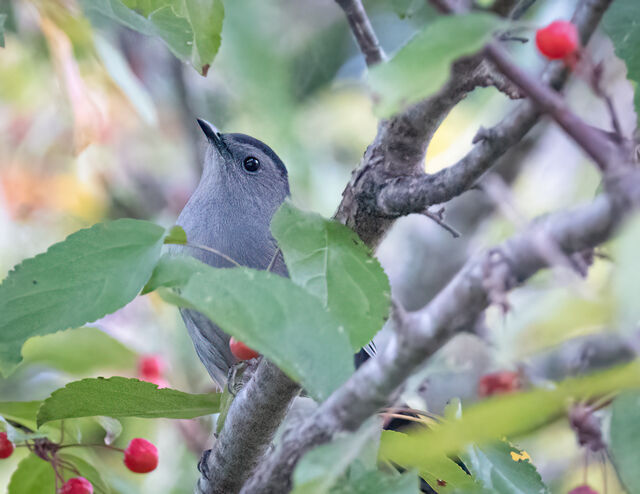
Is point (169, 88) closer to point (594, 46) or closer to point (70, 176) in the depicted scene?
point (70, 176)

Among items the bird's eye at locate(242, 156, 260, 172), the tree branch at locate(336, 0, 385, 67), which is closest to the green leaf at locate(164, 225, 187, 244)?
the tree branch at locate(336, 0, 385, 67)

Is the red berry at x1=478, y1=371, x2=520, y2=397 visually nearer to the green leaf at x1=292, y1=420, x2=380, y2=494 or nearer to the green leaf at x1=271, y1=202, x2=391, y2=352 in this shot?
the green leaf at x1=271, y1=202, x2=391, y2=352

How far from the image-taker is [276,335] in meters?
1.43

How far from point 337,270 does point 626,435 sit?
0.77 m

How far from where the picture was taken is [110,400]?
189 centimetres

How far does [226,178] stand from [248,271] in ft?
8.83

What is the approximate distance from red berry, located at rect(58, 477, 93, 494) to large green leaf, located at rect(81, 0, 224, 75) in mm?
1241

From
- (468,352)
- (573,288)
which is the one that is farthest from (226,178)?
(573,288)

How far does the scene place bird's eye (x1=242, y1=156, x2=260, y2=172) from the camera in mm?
4297

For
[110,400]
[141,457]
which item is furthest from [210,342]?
[110,400]

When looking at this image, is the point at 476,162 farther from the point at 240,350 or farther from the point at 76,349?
the point at 76,349

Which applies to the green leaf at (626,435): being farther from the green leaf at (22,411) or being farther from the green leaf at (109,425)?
the green leaf at (22,411)

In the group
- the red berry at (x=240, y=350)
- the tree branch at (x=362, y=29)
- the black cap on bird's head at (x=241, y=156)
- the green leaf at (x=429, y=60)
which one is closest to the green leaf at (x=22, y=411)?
the red berry at (x=240, y=350)

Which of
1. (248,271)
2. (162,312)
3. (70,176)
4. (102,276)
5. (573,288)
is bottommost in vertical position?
(162,312)
